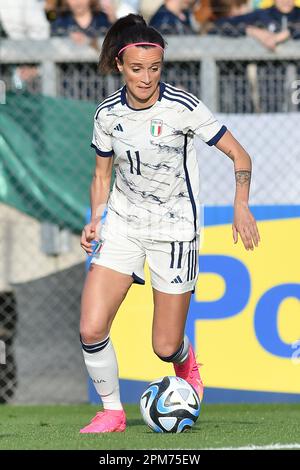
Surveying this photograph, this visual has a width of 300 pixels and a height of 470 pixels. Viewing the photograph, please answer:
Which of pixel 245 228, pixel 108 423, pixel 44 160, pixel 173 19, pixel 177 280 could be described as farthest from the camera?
pixel 173 19

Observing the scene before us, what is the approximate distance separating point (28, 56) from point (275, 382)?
3.69 m

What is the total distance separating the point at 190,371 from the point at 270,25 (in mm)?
4144

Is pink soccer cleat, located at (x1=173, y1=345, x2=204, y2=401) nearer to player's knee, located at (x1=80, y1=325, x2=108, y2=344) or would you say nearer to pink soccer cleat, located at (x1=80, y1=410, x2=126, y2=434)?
pink soccer cleat, located at (x1=80, y1=410, x2=126, y2=434)

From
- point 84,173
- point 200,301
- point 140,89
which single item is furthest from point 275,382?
point 140,89

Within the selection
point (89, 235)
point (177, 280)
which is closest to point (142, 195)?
point (89, 235)

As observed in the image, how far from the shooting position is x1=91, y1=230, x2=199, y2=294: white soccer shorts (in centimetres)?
632

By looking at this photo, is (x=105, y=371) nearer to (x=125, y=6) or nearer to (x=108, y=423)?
(x=108, y=423)

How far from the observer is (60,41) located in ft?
33.1

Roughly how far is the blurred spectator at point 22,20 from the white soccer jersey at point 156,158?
418 cm

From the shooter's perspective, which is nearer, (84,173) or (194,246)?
(194,246)

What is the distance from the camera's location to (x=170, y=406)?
6.25 m

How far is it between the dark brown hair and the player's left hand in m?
1.03
